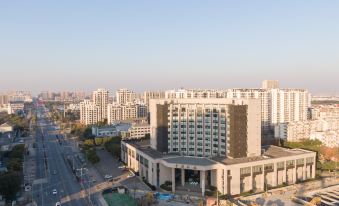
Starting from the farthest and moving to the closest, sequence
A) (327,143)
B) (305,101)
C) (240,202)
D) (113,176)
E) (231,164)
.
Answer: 1. (305,101)
2. (327,143)
3. (113,176)
4. (231,164)
5. (240,202)

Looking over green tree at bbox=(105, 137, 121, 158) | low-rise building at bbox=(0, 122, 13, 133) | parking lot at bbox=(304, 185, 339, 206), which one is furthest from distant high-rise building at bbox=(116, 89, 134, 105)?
parking lot at bbox=(304, 185, 339, 206)

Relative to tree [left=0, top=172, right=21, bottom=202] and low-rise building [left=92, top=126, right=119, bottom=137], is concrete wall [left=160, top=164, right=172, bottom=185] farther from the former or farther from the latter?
low-rise building [left=92, top=126, right=119, bottom=137]

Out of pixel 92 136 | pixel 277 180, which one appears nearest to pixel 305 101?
pixel 277 180

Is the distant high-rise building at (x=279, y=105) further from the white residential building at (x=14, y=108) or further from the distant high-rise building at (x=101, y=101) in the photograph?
the white residential building at (x=14, y=108)

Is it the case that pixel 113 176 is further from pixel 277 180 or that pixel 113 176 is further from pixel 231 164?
pixel 277 180

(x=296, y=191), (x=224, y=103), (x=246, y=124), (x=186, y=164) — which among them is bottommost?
(x=296, y=191)
